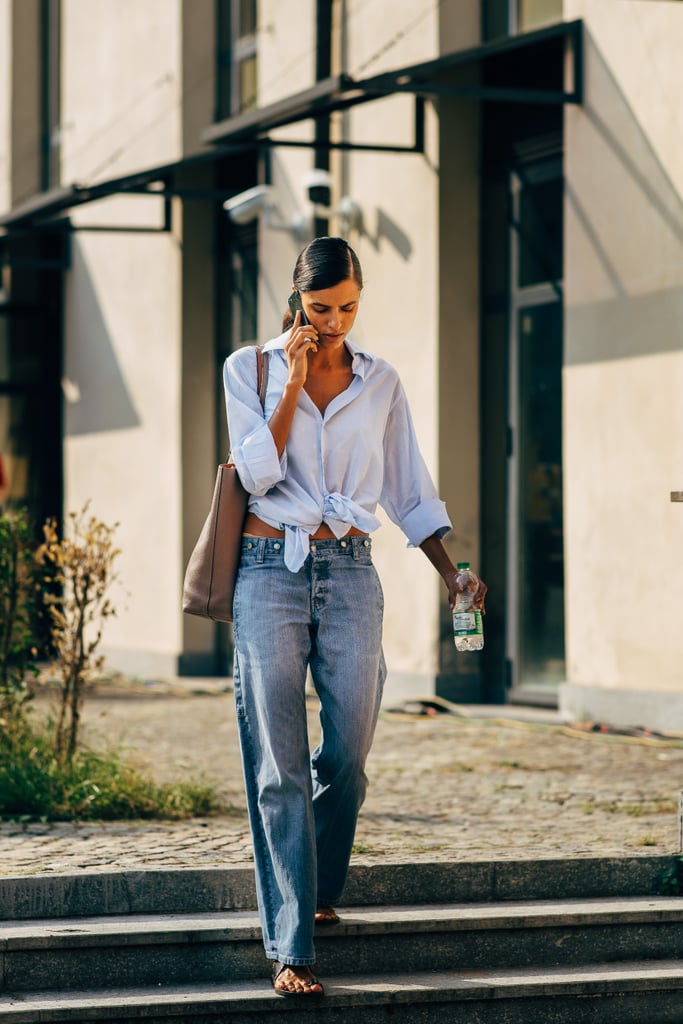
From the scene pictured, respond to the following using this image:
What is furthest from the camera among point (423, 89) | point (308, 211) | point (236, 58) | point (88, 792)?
point (236, 58)

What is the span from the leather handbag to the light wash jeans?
0.12 ft

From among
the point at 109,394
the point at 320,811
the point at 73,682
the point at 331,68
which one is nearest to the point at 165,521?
the point at 109,394

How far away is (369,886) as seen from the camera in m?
5.30

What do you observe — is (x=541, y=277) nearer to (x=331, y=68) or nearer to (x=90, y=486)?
(x=331, y=68)

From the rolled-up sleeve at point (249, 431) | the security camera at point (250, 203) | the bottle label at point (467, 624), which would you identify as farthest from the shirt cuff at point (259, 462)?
the security camera at point (250, 203)

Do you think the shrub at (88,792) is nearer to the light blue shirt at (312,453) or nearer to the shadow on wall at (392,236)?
the light blue shirt at (312,453)

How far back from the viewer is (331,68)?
12.2 metres

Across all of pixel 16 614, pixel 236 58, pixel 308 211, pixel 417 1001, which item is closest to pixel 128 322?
pixel 236 58

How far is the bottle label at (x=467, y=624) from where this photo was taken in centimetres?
464

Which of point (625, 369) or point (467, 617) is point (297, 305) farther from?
point (625, 369)

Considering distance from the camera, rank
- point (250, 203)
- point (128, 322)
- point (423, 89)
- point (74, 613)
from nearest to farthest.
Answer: point (74, 613), point (423, 89), point (250, 203), point (128, 322)

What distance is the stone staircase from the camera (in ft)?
15.4

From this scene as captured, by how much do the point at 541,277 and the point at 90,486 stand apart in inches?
251

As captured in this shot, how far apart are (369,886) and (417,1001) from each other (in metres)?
0.59
